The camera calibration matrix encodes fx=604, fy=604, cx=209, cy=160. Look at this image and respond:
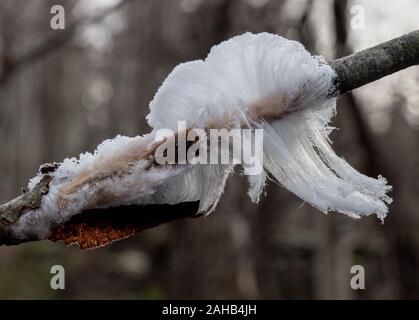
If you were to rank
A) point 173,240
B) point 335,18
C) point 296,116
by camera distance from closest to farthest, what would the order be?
1. point 296,116
2. point 335,18
3. point 173,240

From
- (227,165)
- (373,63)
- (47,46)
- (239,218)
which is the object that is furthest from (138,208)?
(239,218)

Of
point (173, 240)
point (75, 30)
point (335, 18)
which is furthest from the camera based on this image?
point (173, 240)

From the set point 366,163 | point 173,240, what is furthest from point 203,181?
point 173,240

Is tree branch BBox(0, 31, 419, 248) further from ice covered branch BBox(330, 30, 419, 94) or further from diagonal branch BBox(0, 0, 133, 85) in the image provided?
diagonal branch BBox(0, 0, 133, 85)

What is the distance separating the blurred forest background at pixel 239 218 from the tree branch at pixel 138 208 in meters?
3.16

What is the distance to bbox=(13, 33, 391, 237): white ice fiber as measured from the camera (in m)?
1.01

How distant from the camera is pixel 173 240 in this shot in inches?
321

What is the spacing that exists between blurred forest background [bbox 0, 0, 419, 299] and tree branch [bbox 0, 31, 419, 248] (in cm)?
316

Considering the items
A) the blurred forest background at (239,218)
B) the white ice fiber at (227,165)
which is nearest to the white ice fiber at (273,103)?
the white ice fiber at (227,165)

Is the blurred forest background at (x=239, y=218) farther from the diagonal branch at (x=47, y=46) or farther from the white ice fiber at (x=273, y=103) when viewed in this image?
the white ice fiber at (x=273, y=103)

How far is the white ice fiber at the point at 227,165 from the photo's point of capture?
1.01 meters

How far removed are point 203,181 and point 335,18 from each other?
377 centimetres
